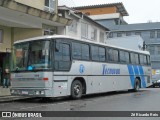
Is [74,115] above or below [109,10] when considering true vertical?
below

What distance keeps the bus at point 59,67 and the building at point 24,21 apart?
3.91 m

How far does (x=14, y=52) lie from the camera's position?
1658 cm

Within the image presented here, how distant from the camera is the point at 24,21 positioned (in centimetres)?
2211

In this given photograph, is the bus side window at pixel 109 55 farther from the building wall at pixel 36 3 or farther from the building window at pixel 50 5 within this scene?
the building window at pixel 50 5

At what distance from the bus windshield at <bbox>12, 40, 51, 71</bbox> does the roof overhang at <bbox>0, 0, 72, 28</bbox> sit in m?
3.05

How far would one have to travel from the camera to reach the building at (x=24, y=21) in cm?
1991

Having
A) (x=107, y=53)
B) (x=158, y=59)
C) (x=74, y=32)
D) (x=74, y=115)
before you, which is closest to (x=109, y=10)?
(x=158, y=59)

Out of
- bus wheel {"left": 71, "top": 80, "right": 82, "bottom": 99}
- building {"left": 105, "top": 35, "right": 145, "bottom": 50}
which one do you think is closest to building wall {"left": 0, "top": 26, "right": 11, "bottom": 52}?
bus wheel {"left": 71, "top": 80, "right": 82, "bottom": 99}

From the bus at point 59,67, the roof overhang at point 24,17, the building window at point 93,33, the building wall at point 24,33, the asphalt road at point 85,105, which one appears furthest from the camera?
the building window at point 93,33

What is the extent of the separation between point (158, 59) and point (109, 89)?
47627mm

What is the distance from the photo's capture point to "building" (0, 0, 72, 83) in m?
19.9

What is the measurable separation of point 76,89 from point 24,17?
6697mm

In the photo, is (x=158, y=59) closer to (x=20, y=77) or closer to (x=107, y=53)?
(x=107, y=53)

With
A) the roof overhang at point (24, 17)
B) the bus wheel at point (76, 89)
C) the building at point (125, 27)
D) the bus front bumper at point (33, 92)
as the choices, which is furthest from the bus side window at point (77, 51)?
the building at point (125, 27)
